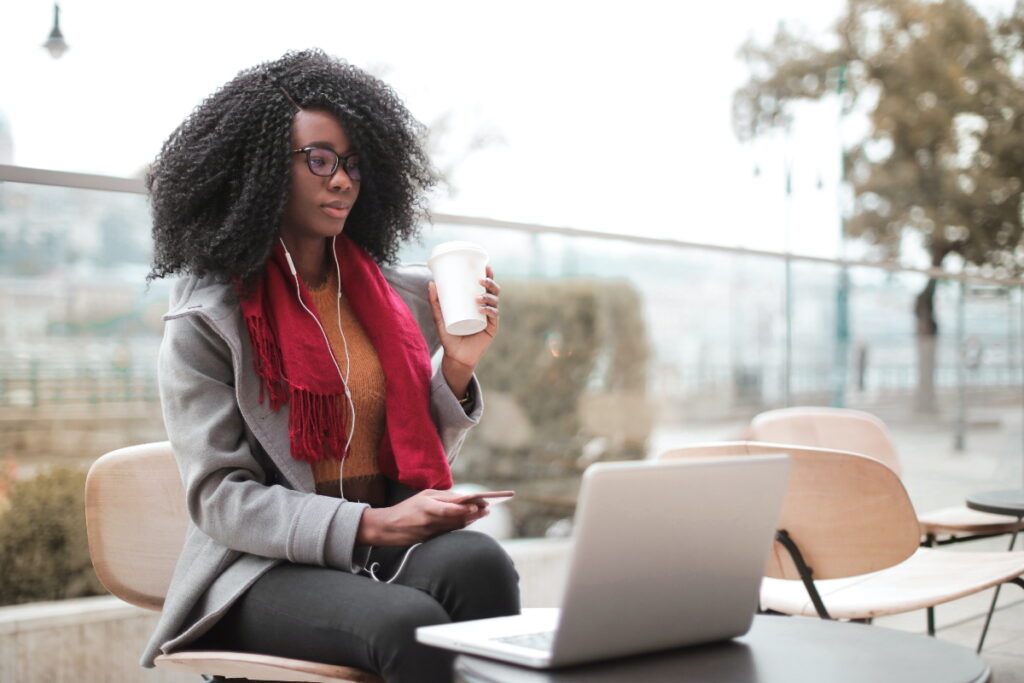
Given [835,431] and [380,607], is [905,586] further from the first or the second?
[380,607]

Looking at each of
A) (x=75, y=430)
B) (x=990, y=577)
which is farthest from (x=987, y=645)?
(x=75, y=430)

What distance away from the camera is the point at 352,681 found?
1290mm

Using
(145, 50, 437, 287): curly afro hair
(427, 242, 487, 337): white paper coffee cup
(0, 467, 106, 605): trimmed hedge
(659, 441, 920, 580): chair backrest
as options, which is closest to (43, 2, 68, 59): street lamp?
(0, 467, 106, 605): trimmed hedge

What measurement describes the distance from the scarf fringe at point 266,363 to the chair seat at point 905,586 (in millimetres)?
1103

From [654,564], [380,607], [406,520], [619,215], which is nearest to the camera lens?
[654,564]

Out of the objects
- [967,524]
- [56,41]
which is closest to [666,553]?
[967,524]

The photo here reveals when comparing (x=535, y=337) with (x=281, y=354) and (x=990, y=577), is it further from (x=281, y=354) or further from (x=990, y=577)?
(x=281, y=354)

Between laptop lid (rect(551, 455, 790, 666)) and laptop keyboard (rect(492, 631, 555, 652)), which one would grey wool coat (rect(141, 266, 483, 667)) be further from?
laptop lid (rect(551, 455, 790, 666))

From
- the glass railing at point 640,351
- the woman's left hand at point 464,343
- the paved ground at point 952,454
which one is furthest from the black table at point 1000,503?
the woman's left hand at point 464,343

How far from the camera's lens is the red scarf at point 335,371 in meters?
1.47

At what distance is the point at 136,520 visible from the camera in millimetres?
1633

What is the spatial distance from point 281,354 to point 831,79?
6680mm

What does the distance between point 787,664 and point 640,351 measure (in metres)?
4.48

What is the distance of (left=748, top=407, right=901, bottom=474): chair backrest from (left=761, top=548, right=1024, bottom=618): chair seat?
651mm
